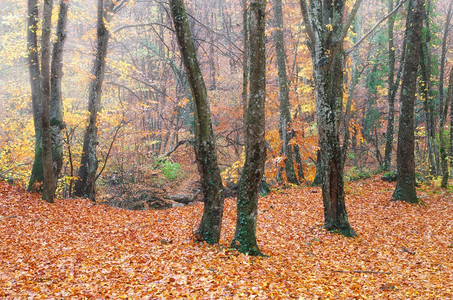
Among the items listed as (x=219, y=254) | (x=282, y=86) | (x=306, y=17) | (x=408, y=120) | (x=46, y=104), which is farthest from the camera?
(x=282, y=86)

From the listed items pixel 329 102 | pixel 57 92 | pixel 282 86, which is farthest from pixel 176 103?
pixel 329 102

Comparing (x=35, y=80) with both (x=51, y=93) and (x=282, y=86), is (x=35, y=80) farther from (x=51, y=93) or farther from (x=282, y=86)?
(x=282, y=86)

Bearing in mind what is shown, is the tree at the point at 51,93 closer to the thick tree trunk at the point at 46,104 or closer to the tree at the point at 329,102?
the thick tree trunk at the point at 46,104

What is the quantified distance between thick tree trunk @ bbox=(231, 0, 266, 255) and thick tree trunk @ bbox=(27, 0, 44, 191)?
760 centimetres

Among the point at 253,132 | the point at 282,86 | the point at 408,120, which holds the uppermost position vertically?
the point at 282,86

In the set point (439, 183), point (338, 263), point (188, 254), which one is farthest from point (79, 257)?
point (439, 183)

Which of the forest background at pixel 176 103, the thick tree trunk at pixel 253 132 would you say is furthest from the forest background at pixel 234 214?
the forest background at pixel 176 103

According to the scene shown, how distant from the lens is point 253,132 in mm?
5645

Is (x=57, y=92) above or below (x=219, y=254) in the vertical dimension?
above

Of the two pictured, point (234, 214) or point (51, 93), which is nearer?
point (234, 214)

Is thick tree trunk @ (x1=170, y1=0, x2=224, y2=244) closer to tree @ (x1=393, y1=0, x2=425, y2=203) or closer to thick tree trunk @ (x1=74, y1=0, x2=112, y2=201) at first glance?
thick tree trunk @ (x1=74, y1=0, x2=112, y2=201)

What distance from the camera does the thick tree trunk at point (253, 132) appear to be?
5555 mm

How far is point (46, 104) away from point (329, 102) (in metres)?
7.55

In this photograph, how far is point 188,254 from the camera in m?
5.89
